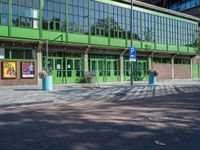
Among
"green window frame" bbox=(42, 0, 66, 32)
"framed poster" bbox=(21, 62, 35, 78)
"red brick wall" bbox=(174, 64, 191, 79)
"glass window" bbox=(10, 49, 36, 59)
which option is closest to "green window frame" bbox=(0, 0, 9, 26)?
"glass window" bbox=(10, 49, 36, 59)

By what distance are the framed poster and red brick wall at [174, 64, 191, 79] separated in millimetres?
24422

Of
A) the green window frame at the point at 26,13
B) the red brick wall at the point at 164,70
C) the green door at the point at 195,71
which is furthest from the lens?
the green door at the point at 195,71

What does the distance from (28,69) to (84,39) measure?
7108 mm

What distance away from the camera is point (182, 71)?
4881 cm

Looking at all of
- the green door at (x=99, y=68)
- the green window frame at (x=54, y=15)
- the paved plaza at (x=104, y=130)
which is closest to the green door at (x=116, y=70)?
the green door at (x=99, y=68)

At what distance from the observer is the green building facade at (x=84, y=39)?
2884cm

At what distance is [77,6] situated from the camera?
33938mm

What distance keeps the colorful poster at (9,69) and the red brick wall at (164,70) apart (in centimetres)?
2093

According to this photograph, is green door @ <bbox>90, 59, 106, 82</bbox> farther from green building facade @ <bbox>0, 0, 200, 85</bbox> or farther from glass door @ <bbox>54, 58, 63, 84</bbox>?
glass door @ <bbox>54, 58, 63, 84</bbox>

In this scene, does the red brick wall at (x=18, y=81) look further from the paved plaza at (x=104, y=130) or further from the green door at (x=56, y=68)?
the paved plaza at (x=104, y=130)

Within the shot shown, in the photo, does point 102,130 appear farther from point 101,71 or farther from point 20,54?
point 101,71

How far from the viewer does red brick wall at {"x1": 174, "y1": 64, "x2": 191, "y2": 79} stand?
47.6 metres

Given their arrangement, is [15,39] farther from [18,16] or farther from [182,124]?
[182,124]

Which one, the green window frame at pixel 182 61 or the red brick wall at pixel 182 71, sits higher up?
the green window frame at pixel 182 61
